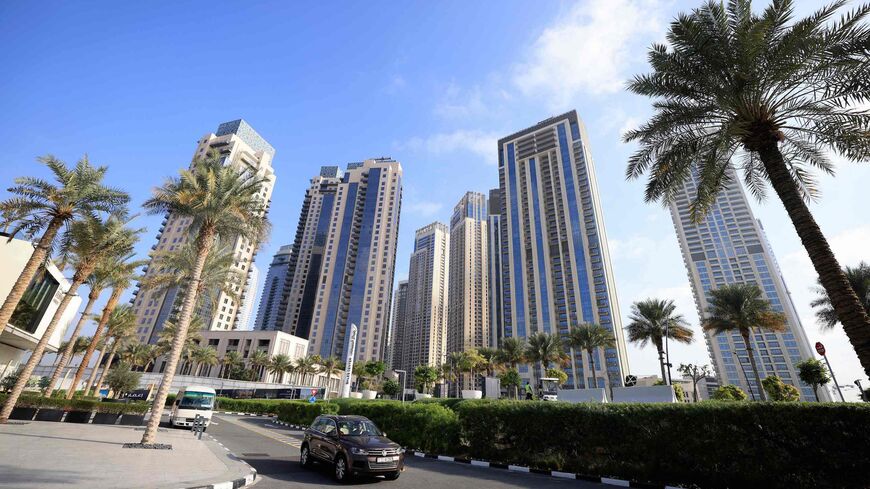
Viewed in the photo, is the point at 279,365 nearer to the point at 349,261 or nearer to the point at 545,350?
the point at 349,261

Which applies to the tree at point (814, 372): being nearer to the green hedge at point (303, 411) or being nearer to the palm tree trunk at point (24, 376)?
the green hedge at point (303, 411)

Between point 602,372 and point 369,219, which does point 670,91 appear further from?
point 369,219

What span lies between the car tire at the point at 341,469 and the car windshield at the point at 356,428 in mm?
753

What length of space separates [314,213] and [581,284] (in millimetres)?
114022

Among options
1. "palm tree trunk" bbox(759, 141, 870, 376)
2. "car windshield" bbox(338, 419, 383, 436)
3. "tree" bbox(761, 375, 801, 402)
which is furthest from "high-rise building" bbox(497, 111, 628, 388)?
"car windshield" bbox(338, 419, 383, 436)

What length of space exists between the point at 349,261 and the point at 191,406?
108 metres

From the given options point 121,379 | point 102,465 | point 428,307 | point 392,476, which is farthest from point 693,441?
point 428,307

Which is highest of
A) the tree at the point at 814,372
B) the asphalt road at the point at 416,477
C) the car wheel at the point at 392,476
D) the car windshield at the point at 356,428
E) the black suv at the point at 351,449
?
the tree at the point at 814,372

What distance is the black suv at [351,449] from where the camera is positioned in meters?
10.0

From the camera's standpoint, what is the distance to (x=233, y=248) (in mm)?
85312

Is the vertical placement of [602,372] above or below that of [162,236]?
below

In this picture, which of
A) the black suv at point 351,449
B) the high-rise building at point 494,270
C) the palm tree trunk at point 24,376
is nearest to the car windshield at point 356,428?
the black suv at point 351,449

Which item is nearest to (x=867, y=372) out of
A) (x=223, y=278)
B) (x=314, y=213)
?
(x=223, y=278)

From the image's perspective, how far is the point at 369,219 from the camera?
454 ft
